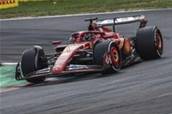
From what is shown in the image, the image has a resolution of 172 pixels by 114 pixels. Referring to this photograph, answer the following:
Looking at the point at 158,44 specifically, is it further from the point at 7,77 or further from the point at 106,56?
the point at 7,77

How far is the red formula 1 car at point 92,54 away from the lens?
16.1 meters

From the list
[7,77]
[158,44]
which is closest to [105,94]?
[7,77]

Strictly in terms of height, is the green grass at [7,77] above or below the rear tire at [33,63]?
below

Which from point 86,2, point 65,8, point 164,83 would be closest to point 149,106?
point 164,83

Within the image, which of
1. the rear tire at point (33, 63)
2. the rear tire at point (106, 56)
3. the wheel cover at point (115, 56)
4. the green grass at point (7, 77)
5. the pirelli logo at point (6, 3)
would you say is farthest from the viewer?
the pirelli logo at point (6, 3)

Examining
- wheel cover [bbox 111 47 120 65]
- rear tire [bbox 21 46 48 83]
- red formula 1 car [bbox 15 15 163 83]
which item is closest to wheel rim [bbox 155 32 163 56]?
red formula 1 car [bbox 15 15 163 83]

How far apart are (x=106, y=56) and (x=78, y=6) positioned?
23483 mm

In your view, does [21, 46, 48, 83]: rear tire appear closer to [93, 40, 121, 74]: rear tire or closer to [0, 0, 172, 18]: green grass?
[93, 40, 121, 74]: rear tire

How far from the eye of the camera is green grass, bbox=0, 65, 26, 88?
1697 cm

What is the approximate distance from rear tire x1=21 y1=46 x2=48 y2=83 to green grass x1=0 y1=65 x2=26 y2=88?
18.2 inches

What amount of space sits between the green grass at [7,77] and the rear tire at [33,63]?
0.46 metres

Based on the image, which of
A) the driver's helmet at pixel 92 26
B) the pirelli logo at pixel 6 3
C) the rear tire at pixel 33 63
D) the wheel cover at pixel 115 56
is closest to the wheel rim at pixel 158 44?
the driver's helmet at pixel 92 26

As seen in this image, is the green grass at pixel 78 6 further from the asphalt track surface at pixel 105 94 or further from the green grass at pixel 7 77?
the green grass at pixel 7 77

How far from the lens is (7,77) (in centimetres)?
1803
